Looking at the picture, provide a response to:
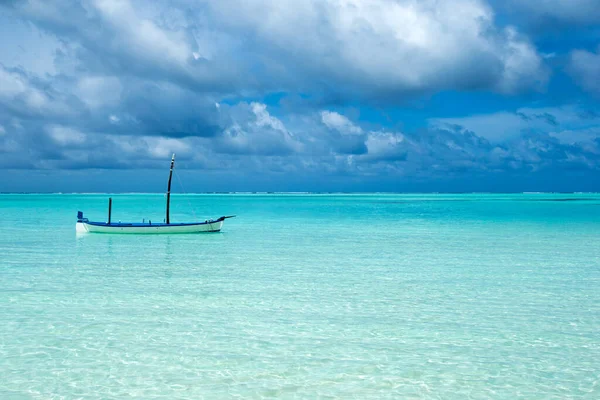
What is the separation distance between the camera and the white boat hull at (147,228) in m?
39.9

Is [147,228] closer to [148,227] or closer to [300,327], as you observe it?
[148,227]

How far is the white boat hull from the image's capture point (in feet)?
131

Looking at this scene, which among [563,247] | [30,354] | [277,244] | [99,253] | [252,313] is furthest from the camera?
[277,244]

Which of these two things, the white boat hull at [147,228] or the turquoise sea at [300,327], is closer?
the turquoise sea at [300,327]

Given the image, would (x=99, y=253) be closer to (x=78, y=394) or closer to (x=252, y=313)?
(x=252, y=313)

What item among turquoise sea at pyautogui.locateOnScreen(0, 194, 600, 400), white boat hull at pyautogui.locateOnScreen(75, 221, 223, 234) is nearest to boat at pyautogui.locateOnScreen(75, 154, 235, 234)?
white boat hull at pyautogui.locateOnScreen(75, 221, 223, 234)

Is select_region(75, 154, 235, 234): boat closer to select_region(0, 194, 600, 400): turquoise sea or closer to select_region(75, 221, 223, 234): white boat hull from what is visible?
select_region(75, 221, 223, 234): white boat hull

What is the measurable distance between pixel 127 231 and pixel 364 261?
853 inches

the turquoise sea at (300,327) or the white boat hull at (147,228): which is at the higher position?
the white boat hull at (147,228)

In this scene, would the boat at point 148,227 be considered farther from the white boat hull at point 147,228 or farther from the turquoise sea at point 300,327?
the turquoise sea at point 300,327

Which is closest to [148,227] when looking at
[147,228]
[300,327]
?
[147,228]

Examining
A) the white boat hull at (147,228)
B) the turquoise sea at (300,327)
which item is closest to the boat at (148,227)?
the white boat hull at (147,228)

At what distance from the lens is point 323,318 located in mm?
14102

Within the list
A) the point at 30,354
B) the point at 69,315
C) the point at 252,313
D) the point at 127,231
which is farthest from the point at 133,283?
the point at 127,231
